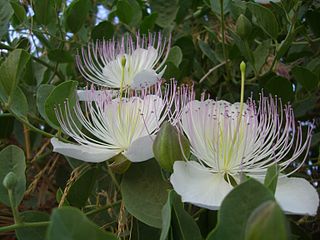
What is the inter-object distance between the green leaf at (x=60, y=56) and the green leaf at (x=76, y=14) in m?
0.07

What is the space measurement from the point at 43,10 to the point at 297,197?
2.30 feet

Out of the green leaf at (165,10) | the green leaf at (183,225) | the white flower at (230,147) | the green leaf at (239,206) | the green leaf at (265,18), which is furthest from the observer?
the green leaf at (165,10)

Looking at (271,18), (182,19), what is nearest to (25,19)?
(182,19)

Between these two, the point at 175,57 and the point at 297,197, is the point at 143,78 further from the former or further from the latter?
the point at 297,197

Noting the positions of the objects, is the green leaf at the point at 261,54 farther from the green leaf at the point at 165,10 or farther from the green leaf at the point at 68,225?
the green leaf at the point at 68,225

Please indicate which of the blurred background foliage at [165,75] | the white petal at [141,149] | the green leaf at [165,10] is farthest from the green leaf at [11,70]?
the green leaf at [165,10]

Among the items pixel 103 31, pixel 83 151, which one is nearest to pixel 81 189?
pixel 83 151

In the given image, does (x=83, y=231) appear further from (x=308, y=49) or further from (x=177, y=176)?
(x=308, y=49)

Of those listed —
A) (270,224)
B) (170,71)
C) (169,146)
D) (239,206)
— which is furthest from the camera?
(170,71)

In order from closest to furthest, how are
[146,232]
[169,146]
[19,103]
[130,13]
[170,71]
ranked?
[169,146], [146,232], [19,103], [170,71], [130,13]

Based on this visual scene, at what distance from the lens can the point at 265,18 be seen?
108 cm

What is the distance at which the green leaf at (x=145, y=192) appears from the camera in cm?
74

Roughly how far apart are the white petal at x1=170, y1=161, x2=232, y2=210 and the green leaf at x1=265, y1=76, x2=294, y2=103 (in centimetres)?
39

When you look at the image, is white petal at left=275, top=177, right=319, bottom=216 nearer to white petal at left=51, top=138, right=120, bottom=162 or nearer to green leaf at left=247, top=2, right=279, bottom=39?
white petal at left=51, top=138, right=120, bottom=162
